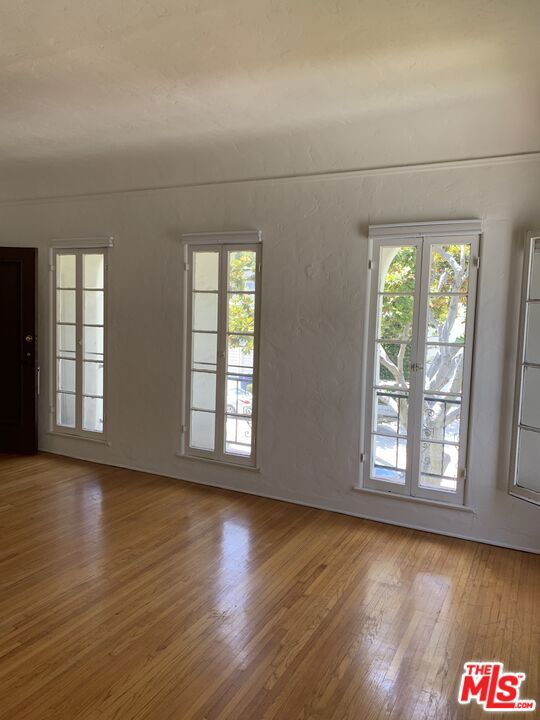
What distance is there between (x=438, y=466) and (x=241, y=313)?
2147 millimetres

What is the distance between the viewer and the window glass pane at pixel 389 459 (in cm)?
439

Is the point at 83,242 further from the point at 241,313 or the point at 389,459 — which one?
the point at 389,459

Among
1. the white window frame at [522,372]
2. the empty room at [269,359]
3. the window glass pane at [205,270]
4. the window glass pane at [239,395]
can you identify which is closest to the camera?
the empty room at [269,359]

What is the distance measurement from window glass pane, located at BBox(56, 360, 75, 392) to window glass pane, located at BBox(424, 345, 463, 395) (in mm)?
3886

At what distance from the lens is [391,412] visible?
441cm

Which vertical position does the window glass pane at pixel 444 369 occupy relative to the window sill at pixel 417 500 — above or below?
above

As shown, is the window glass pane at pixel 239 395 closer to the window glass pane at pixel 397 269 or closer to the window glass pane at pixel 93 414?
the window glass pane at pixel 397 269

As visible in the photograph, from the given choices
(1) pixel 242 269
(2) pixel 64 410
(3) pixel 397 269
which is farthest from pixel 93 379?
(3) pixel 397 269

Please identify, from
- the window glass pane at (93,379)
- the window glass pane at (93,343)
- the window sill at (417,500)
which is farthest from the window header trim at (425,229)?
the window glass pane at (93,379)

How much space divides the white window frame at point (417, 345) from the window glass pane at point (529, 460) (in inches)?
15.3

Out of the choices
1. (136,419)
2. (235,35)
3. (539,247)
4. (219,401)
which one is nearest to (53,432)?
(136,419)

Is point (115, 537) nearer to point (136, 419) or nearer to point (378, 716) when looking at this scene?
point (136, 419)

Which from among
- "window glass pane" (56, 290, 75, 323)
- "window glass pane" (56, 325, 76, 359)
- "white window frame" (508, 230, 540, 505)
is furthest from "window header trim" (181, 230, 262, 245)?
"white window frame" (508, 230, 540, 505)

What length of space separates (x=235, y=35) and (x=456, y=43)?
1.17 m
